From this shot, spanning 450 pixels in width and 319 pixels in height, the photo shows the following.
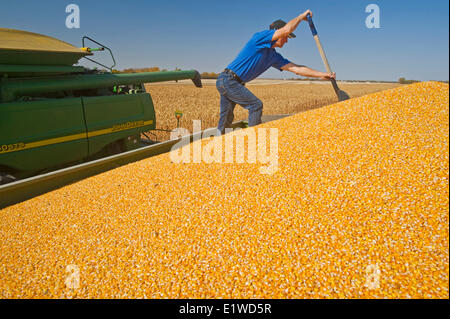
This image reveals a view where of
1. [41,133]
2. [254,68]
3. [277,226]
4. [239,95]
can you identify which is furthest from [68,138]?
[277,226]

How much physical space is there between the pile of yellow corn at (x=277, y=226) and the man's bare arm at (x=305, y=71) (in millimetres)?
913

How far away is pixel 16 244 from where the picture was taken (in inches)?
70.2

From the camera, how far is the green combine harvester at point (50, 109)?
2.44 m

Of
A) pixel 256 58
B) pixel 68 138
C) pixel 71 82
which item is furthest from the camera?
pixel 256 58

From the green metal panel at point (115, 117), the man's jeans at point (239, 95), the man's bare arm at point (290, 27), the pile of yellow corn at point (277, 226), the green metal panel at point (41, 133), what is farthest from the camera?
the man's jeans at point (239, 95)

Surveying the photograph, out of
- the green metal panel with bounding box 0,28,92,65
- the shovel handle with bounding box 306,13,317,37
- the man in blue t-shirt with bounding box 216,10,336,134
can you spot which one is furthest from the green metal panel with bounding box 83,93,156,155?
the shovel handle with bounding box 306,13,317,37

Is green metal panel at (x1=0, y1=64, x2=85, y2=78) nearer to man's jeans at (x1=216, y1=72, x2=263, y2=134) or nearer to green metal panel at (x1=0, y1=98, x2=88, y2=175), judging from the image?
green metal panel at (x1=0, y1=98, x2=88, y2=175)

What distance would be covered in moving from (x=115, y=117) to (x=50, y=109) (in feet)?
2.56

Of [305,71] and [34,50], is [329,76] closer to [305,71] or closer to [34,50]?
[305,71]

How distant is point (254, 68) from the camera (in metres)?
3.29

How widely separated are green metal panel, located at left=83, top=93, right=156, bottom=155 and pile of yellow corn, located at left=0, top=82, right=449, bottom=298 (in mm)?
989

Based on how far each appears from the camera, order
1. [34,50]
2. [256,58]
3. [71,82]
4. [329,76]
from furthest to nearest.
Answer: [256,58] → [329,76] → [71,82] → [34,50]

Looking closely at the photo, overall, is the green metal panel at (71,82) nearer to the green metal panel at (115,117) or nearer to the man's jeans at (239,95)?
the green metal panel at (115,117)

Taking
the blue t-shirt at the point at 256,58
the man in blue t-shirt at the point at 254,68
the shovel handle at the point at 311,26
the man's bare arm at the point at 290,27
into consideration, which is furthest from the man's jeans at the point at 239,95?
the shovel handle at the point at 311,26
